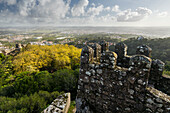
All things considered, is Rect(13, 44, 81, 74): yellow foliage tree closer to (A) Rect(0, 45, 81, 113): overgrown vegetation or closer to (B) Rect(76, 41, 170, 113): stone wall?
(A) Rect(0, 45, 81, 113): overgrown vegetation

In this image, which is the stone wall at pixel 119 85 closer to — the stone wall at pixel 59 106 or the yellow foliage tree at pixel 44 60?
the stone wall at pixel 59 106

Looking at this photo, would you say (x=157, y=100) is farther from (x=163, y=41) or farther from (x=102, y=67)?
(x=163, y=41)

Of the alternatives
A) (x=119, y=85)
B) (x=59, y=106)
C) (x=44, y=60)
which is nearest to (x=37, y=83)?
(x=59, y=106)

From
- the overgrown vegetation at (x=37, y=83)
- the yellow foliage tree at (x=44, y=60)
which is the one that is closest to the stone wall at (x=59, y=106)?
the overgrown vegetation at (x=37, y=83)

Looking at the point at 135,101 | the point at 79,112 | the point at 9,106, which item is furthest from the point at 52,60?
the point at 135,101

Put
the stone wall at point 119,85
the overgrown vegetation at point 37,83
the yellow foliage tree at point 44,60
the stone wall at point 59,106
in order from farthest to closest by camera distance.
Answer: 1. the yellow foliage tree at point 44,60
2. the overgrown vegetation at point 37,83
3. the stone wall at point 59,106
4. the stone wall at point 119,85

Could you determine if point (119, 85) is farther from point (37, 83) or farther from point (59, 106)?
point (37, 83)

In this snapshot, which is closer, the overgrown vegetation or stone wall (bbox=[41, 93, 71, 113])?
stone wall (bbox=[41, 93, 71, 113])

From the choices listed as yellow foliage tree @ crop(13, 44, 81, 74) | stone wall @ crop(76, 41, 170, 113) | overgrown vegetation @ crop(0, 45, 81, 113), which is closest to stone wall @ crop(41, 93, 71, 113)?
overgrown vegetation @ crop(0, 45, 81, 113)
